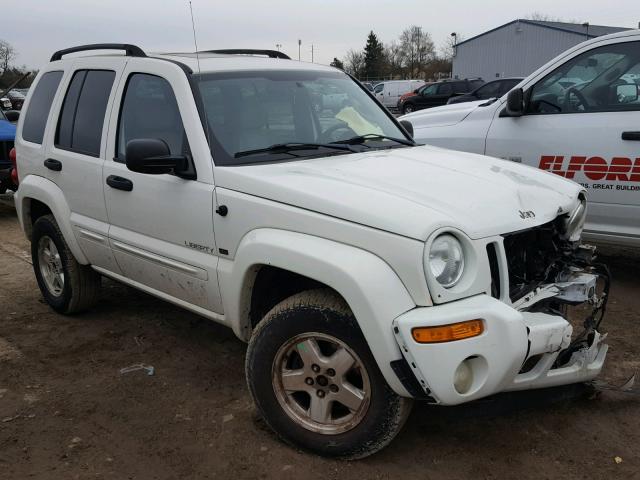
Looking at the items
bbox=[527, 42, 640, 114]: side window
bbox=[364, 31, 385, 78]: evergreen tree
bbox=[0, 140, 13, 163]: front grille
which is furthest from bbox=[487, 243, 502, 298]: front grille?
bbox=[364, 31, 385, 78]: evergreen tree

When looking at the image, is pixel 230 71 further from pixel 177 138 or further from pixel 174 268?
pixel 174 268

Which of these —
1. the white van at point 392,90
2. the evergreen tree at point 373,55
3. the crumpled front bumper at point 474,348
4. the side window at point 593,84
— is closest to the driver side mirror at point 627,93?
the side window at point 593,84

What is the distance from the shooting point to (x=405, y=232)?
2.51 m

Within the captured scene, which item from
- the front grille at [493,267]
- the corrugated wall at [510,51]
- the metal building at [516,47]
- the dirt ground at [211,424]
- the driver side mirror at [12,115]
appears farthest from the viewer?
the corrugated wall at [510,51]

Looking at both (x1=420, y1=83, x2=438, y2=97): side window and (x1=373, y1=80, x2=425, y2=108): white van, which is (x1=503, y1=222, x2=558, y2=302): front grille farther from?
(x1=373, y1=80, x2=425, y2=108): white van

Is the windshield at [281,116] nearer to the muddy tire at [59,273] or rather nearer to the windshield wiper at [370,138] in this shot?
the windshield wiper at [370,138]

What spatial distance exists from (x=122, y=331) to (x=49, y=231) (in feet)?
3.08

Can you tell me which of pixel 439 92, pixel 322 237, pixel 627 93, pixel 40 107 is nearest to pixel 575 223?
pixel 322 237

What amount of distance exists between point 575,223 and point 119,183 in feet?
8.54

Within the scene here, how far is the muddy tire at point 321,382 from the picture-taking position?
2699 mm

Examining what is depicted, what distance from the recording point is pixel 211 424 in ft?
10.9

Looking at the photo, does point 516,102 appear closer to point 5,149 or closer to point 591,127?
point 591,127

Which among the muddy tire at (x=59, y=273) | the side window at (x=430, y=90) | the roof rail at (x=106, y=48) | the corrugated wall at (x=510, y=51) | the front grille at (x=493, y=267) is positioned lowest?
the muddy tire at (x=59, y=273)

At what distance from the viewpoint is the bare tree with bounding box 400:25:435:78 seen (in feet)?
285
